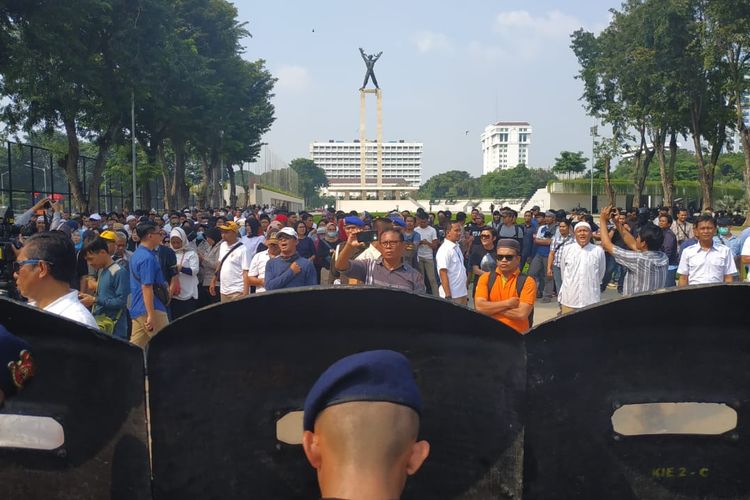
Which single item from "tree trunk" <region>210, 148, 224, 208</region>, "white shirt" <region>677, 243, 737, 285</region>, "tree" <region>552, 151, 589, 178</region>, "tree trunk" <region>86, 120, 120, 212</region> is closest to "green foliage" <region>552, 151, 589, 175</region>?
"tree" <region>552, 151, 589, 178</region>

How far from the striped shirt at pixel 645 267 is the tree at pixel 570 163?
2756 inches

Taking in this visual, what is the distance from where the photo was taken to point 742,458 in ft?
7.50

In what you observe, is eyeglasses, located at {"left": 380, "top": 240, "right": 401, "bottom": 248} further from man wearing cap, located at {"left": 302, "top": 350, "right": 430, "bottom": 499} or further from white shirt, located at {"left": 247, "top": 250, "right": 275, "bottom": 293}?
man wearing cap, located at {"left": 302, "top": 350, "right": 430, "bottom": 499}

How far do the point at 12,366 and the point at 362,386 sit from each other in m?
0.93

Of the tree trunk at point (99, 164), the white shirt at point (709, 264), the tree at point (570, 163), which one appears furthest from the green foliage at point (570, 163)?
the white shirt at point (709, 264)

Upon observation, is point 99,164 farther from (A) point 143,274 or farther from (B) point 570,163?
(B) point 570,163

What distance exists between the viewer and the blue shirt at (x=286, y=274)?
5523 mm

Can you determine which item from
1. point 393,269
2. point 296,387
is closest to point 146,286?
point 393,269

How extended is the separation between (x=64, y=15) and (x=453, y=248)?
630 inches

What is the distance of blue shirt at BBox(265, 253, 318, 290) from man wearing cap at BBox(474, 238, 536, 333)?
4.82ft

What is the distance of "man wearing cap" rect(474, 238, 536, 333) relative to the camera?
15.3ft

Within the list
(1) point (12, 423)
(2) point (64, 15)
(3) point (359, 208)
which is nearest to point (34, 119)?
(2) point (64, 15)

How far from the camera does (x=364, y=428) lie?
1.28 m

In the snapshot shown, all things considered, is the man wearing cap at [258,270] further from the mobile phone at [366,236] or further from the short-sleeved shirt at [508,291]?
the short-sleeved shirt at [508,291]
